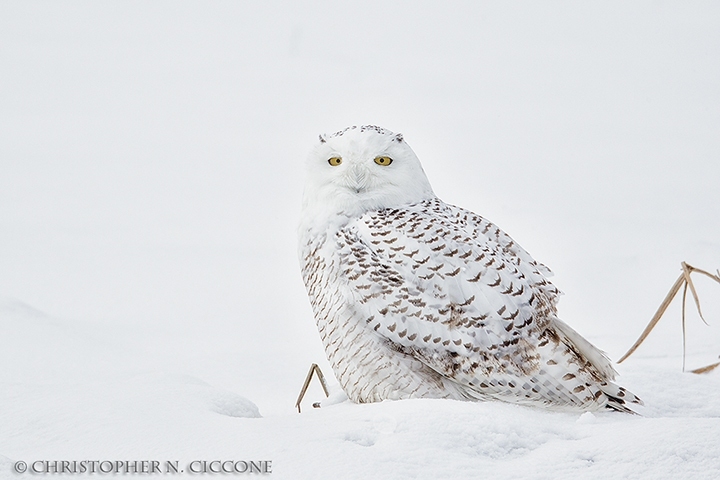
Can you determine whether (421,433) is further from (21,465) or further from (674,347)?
(674,347)

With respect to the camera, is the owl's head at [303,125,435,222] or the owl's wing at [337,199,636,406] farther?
the owl's head at [303,125,435,222]

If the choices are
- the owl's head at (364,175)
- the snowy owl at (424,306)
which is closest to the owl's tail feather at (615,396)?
the snowy owl at (424,306)

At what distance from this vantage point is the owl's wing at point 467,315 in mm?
2305

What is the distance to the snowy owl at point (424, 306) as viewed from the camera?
7.59ft

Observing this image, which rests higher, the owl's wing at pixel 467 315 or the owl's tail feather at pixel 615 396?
the owl's wing at pixel 467 315

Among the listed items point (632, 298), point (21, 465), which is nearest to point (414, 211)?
point (21, 465)

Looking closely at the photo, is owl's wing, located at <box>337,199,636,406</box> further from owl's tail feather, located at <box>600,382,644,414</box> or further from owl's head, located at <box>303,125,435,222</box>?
owl's head, located at <box>303,125,435,222</box>

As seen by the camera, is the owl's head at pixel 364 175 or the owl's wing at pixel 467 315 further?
the owl's head at pixel 364 175

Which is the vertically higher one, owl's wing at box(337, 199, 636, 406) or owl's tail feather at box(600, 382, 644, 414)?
owl's wing at box(337, 199, 636, 406)

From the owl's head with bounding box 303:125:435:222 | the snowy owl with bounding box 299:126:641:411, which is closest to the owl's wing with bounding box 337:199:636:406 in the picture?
the snowy owl with bounding box 299:126:641:411

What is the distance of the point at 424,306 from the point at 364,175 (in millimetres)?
546

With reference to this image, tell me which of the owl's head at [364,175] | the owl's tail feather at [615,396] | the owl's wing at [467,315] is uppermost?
the owl's head at [364,175]

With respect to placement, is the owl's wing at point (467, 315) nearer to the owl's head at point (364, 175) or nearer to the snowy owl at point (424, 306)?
the snowy owl at point (424, 306)

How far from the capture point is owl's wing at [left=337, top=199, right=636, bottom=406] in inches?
90.7
